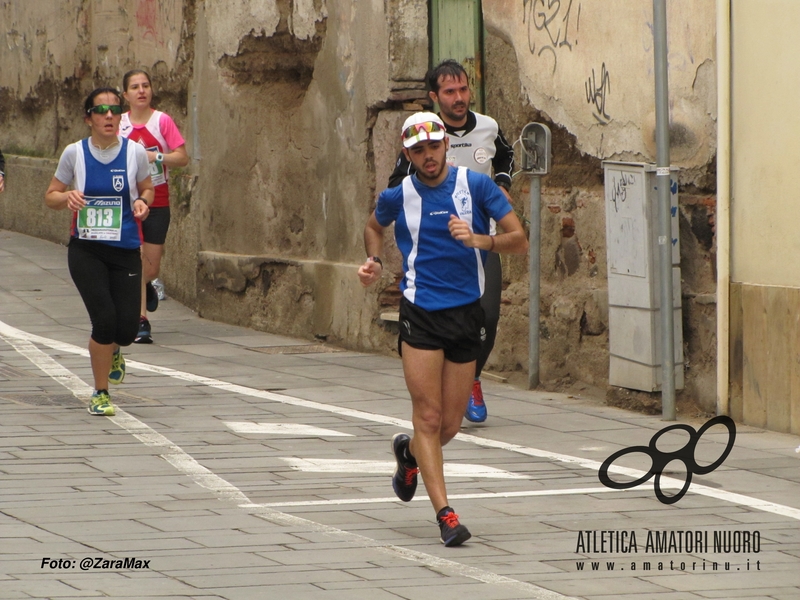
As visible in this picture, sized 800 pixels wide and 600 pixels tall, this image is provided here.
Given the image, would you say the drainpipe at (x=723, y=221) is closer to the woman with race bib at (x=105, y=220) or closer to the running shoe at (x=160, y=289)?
the woman with race bib at (x=105, y=220)

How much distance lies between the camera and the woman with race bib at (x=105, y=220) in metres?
8.98

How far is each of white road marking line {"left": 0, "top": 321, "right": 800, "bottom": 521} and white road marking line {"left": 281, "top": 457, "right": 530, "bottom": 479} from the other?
455 millimetres

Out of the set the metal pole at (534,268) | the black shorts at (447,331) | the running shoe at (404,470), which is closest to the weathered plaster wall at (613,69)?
the metal pole at (534,268)

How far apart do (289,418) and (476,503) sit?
2.43 metres

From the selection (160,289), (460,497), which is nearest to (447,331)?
(460,497)

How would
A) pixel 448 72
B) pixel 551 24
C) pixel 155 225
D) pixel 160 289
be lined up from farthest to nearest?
pixel 160 289 < pixel 155 225 < pixel 551 24 < pixel 448 72

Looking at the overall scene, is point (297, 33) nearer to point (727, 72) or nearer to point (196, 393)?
point (196, 393)

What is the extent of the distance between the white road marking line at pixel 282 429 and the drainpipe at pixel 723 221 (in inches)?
87.2

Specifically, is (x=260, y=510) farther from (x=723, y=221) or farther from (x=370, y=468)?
(x=723, y=221)

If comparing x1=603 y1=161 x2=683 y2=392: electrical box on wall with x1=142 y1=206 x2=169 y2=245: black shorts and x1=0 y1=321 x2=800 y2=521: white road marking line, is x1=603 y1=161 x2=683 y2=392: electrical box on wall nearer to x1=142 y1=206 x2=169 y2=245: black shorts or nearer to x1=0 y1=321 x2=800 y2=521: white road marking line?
x1=0 y1=321 x2=800 y2=521: white road marking line

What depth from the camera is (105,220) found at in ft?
29.5

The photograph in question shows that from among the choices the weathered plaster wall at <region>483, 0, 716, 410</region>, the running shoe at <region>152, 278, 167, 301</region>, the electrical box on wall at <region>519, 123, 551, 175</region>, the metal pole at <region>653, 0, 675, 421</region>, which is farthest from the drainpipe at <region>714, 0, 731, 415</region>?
the running shoe at <region>152, 278, 167, 301</region>

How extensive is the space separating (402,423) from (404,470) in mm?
2301

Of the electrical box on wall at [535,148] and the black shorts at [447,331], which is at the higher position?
the electrical box on wall at [535,148]
